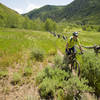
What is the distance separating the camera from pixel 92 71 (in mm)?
5441

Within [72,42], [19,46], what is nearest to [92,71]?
[72,42]

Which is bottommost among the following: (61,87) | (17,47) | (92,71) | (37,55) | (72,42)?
(61,87)

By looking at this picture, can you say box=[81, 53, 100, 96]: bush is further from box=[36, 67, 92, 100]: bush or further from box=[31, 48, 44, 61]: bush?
box=[31, 48, 44, 61]: bush

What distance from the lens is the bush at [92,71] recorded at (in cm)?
519

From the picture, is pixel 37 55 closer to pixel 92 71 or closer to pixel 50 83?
pixel 50 83

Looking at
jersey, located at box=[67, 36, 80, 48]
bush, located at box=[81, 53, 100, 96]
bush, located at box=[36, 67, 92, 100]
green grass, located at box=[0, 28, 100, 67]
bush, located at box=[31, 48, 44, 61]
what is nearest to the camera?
bush, located at box=[36, 67, 92, 100]

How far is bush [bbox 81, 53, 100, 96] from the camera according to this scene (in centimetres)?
519

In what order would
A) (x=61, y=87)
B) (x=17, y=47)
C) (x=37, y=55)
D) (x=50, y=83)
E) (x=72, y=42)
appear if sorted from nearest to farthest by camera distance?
(x=50, y=83)
(x=61, y=87)
(x=72, y=42)
(x=37, y=55)
(x=17, y=47)

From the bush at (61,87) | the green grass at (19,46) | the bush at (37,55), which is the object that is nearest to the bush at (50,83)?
the bush at (61,87)

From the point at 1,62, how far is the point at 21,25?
68.4m

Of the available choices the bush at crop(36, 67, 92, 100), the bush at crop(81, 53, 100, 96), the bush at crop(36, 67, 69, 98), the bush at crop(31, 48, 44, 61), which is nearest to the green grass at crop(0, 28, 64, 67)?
the bush at crop(31, 48, 44, 61)

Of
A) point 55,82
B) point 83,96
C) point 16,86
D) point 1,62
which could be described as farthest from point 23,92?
point 1,62

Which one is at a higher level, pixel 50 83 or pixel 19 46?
pixel 19 46

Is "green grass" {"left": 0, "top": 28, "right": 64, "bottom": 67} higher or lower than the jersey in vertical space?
lower
